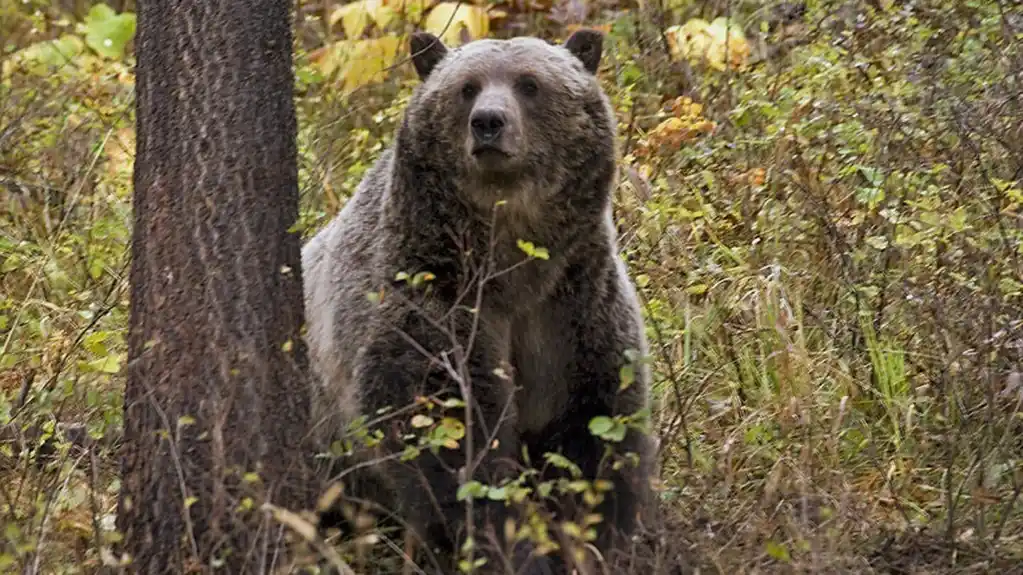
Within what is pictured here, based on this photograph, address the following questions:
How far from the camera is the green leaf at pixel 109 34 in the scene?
8.82 meters

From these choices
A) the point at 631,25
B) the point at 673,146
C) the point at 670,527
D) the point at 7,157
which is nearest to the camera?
the point at 670,527

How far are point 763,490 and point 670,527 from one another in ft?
1.91

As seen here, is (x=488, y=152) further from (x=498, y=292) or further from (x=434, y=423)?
(x=434, y=423)

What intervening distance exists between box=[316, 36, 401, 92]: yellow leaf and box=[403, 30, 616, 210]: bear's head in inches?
124

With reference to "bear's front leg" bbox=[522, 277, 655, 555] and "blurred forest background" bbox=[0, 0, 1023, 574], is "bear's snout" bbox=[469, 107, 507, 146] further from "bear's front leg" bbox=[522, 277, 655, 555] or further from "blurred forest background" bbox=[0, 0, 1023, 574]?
"bear's front leg" bbox=[522, 277, 655, 555]

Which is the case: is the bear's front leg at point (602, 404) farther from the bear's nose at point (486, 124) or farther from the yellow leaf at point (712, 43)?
the yellow leaf at point (712, 43)

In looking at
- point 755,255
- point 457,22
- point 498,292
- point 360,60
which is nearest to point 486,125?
point 498,292

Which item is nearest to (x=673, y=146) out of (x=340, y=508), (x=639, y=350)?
(x=639, y=350)

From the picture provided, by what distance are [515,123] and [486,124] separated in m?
0.15

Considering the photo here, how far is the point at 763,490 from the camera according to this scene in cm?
502

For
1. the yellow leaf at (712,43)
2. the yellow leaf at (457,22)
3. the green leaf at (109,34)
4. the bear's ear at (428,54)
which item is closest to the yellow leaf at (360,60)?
the yellow leaf at (457,22)

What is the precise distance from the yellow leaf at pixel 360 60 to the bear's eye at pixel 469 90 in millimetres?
3240

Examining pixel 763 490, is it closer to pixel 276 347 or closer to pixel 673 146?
pixel 276 347

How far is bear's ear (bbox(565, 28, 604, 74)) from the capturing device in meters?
5.23
